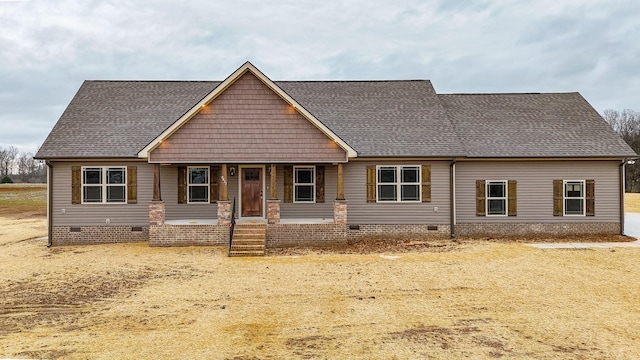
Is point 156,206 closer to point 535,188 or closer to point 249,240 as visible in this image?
point 249,240

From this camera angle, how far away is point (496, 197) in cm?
1692

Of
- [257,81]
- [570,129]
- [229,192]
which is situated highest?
[257,81]

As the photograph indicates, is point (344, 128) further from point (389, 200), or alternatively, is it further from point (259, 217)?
point (259, 217)

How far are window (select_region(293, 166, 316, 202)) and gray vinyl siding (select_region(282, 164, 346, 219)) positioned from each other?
1.01 feet

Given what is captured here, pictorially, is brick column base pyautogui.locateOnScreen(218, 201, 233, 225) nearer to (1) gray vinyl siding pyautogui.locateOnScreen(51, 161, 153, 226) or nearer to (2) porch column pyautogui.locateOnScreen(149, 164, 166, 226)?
(2) porch column pyautogui.locateOnScreen(149, 164, 166, 226)

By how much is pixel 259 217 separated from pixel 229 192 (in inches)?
66.2

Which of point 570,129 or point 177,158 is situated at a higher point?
point 570,129

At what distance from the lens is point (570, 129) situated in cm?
1814

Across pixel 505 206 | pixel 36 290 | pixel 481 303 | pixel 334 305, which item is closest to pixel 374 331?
pixel 334 305

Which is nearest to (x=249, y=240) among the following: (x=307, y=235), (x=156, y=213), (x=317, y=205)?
(x=307, y=235)

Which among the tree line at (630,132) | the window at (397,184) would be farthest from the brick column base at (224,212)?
the tree line at (630,132)

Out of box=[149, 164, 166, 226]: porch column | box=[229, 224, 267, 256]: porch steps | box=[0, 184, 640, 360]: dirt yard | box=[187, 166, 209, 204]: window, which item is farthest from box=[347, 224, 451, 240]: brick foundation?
box=[149, 164, 166, 226]: porch column

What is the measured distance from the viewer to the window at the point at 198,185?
16.6 meters

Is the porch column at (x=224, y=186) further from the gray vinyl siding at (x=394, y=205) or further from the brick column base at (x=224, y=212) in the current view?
the gray vinyl siding at (x=394, y=205)
